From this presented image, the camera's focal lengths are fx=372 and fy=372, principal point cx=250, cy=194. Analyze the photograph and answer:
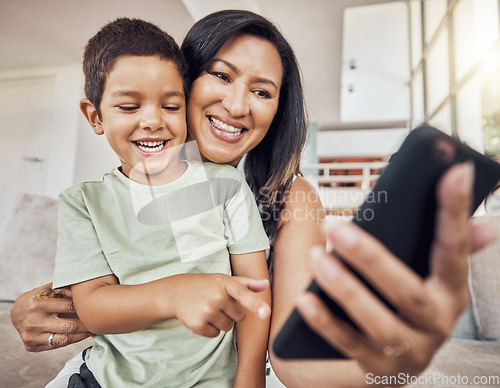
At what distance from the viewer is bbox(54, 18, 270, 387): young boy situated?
0.59 m

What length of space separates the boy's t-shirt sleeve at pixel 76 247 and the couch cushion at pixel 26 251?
0.97 meters

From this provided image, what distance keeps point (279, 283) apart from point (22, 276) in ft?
3.94

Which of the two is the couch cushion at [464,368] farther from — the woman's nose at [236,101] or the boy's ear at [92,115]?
the boy's ear at [92,115]

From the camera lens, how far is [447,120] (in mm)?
3270

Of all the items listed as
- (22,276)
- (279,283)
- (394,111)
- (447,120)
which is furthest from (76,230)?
(394,111)

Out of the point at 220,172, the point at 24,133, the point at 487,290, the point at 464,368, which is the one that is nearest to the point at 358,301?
the point at 220,172

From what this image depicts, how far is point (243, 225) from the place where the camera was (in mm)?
654

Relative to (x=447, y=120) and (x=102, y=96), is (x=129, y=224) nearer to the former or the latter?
(x=102, y=96)

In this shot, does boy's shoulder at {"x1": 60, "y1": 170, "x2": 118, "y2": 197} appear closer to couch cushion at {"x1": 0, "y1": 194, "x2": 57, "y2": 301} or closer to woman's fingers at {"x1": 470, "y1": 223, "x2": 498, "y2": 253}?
woman's fingers at {"x1": 470, "y1": 223, "x2": 498, "y2": 253}

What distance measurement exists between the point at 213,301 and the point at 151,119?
1.18ft

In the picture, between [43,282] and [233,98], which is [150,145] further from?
[43,282]

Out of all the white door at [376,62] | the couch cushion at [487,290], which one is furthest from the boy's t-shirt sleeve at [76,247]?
the white door at [376,62]

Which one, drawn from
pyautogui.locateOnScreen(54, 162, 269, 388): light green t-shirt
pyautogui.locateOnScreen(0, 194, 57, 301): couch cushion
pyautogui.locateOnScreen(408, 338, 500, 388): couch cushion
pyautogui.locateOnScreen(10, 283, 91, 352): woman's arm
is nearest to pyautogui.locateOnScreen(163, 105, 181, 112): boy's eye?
pyautogui.locateOnScreen(54, 162, 269, 388): light green t-shirt

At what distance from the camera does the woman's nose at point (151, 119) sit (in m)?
0.63
